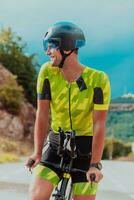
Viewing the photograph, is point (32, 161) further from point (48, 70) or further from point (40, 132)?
point (48, 70)

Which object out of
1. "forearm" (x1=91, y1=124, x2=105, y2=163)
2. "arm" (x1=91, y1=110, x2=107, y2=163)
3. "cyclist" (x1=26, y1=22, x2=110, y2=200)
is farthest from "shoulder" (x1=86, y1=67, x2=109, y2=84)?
"forearm" (x1=91, y1=124, x2=105, y2=163)

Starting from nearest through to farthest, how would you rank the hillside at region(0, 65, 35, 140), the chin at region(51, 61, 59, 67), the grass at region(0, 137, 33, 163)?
the chin at region(51, 61, 59, 67), the grass at region(0, 137, 33, 163), the hillside at region(0, 65, 35, 140)

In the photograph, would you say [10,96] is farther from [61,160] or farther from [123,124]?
[123,124]

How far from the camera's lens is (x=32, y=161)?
5.12 meters

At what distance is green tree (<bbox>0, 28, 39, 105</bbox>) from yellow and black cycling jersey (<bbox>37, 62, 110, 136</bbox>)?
7654 centimetres

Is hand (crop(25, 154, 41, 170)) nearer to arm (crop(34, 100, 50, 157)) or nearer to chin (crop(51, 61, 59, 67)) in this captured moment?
arm (crop(34, 100, 50, 157))

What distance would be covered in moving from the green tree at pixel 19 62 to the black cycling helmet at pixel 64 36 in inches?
3023

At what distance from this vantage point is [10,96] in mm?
71250

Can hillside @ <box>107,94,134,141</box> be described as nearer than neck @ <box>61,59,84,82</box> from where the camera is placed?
No

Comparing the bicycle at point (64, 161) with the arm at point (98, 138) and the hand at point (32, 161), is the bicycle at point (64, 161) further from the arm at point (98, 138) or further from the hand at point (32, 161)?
the hand at point (32, 161)

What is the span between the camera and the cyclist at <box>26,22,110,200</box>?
5.00 meters

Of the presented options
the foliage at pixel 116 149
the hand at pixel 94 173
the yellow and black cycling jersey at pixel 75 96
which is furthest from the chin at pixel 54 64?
the foliage at pixel 116 149

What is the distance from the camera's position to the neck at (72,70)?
5102 mm

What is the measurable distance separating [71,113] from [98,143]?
30 centimetres
